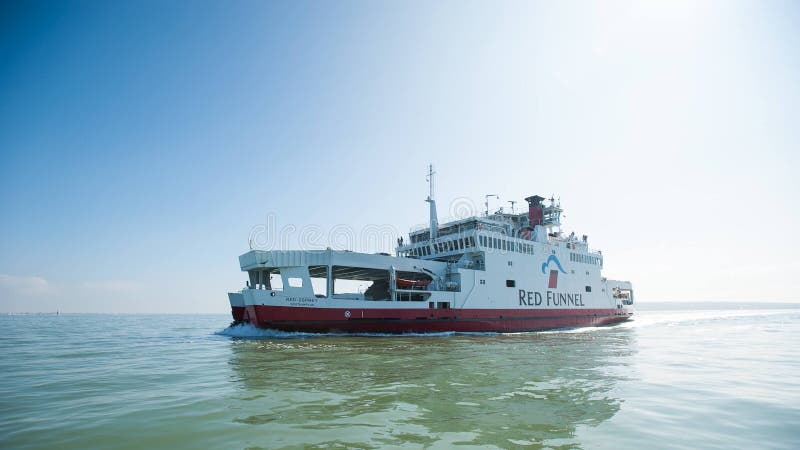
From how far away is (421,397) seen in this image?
27.2ft

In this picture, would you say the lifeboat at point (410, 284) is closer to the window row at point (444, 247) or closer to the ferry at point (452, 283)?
the ferry at point (452, 283)

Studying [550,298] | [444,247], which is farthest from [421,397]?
[550,298]

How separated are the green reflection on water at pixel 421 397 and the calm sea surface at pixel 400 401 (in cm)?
4

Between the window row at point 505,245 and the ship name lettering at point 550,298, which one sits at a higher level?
the window row at point 505,245

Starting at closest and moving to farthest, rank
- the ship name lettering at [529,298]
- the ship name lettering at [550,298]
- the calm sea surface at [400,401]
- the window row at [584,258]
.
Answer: the calm sea surface at [400,401], the ship name lettering at [529,298], the ship name lettering at [550,298], the window row at [584,258]

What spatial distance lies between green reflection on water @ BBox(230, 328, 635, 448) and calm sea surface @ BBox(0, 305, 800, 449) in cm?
4

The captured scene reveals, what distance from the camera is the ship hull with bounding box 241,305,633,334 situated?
21.2 meters

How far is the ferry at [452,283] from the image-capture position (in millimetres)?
21656

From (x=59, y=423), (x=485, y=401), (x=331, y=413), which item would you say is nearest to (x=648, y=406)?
(x=485, y=401)

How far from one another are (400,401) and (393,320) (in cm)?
1524

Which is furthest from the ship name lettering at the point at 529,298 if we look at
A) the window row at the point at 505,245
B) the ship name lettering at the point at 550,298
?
the window row at the point at 505,245

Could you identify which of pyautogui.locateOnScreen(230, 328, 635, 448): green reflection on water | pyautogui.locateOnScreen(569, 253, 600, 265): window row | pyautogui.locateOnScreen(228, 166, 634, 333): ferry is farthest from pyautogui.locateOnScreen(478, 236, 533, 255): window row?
pyautogui.locateOnScreen(230, 328, 635, 448): green reflection on water

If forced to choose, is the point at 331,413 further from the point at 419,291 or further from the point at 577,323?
the point at 577,323

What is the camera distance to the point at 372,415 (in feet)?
22.7
